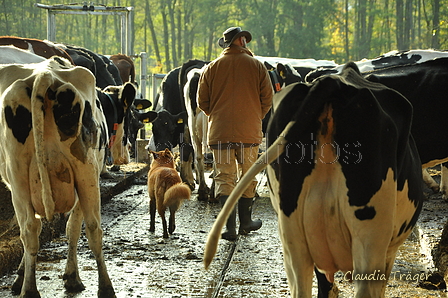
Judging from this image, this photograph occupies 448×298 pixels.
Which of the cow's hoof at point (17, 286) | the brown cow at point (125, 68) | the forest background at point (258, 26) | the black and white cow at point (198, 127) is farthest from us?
the forest background at point (258, 26)

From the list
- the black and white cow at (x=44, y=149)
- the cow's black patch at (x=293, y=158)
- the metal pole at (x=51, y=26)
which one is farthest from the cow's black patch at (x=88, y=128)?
the metal pole at (x=51, y=26)

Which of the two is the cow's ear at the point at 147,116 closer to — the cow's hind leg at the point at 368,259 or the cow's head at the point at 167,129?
the cow's head at the point at 167,129

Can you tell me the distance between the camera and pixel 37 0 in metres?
43.8

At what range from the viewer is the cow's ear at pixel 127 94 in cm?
649

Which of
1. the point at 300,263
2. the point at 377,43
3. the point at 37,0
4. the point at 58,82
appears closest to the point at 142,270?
the point at 58,82

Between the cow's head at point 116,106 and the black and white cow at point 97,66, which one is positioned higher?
the black and white cow at point 97,66

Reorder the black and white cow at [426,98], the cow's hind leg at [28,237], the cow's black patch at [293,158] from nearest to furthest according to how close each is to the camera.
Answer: the cow's black patch at [293,158]
the cow's hind leg at [28,237]
the black and white cow at [426,98]

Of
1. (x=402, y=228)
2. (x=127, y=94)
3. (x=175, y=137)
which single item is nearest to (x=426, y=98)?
(x=402, y=228)

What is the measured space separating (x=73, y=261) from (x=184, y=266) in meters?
1.13

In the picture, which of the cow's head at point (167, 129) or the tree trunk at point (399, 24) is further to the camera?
the tree trunk at point (399, 24)

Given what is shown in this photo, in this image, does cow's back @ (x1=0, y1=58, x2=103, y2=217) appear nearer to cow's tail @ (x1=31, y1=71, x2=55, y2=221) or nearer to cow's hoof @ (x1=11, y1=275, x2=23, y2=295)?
cow's tail @ (x1=31, y1=71, x2=55, y2=221)

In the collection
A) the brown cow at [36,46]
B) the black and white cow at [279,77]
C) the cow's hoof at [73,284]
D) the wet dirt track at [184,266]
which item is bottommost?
the wet dirt track at [184,266]

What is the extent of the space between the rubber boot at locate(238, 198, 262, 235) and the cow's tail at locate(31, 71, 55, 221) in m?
2.94

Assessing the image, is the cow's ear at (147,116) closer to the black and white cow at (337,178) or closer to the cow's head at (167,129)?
the cow's head at (167,129)
